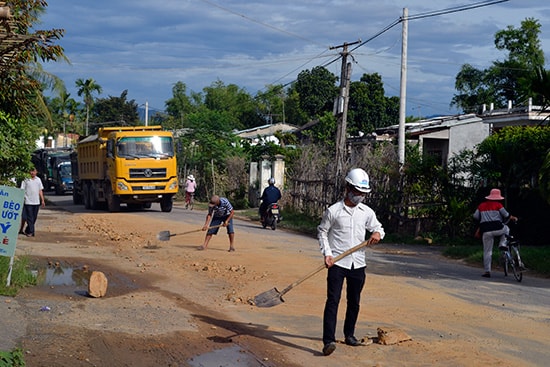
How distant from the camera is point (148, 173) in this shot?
30.0m

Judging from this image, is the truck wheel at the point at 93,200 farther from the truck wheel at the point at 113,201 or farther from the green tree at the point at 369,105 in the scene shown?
the green tree at the point at 369,105

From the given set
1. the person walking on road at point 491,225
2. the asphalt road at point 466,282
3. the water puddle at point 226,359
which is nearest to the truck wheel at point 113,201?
the asphalt road at point 466,282

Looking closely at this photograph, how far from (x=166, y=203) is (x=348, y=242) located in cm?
2376

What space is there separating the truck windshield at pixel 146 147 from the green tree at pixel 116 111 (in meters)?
53.8

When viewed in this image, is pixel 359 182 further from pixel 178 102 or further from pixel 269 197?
pixel 178 102

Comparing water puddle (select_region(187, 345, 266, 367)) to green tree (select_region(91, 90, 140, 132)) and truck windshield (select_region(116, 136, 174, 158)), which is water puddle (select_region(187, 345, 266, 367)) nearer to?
truck windshield (select_region(116, 136, 174, 158))

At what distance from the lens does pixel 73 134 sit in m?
88.4

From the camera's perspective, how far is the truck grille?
29.8m

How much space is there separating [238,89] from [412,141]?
61.1 metres

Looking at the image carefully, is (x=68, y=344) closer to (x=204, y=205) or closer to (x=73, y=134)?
(x=204, y=205)

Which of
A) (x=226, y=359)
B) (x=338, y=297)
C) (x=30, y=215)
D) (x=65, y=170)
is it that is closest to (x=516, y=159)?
(x=30, y=215)

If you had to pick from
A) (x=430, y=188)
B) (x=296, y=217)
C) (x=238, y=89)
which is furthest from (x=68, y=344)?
(x=238, y=89)

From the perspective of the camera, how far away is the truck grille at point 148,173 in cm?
2978

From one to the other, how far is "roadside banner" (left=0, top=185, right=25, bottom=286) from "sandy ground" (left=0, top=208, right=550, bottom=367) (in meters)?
0.73
